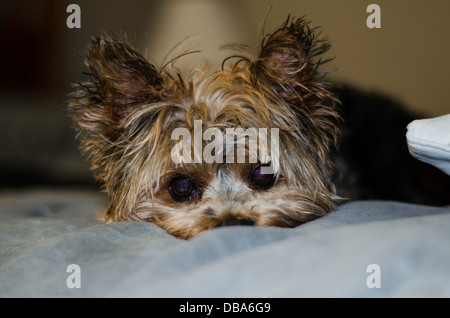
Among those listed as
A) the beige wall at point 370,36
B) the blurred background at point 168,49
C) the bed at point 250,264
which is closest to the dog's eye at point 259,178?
the bed at point 250,264

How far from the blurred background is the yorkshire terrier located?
5.99ft

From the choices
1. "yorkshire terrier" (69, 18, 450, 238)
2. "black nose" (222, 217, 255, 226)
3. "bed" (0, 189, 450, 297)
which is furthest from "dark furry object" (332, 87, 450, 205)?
"bed" (0, 189, 450, 297)

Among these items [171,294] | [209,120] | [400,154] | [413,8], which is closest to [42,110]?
[209,120]

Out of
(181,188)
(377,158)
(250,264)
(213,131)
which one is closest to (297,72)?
(213,131)

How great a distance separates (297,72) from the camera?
210 cm

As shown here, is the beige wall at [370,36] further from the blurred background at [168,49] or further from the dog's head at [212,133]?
the dog's head at [212,133]

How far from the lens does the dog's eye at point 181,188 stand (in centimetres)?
218

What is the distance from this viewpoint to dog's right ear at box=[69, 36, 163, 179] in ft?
6.61

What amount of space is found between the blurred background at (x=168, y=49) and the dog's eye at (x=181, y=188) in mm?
2007

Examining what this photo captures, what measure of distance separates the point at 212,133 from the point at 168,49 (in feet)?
10.5

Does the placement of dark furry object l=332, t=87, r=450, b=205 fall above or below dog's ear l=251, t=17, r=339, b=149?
below

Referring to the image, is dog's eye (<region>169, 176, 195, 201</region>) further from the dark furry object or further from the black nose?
the dark furry object

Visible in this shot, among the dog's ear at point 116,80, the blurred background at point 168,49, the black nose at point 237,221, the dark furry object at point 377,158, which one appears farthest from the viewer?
the blurred background at point 168,49
